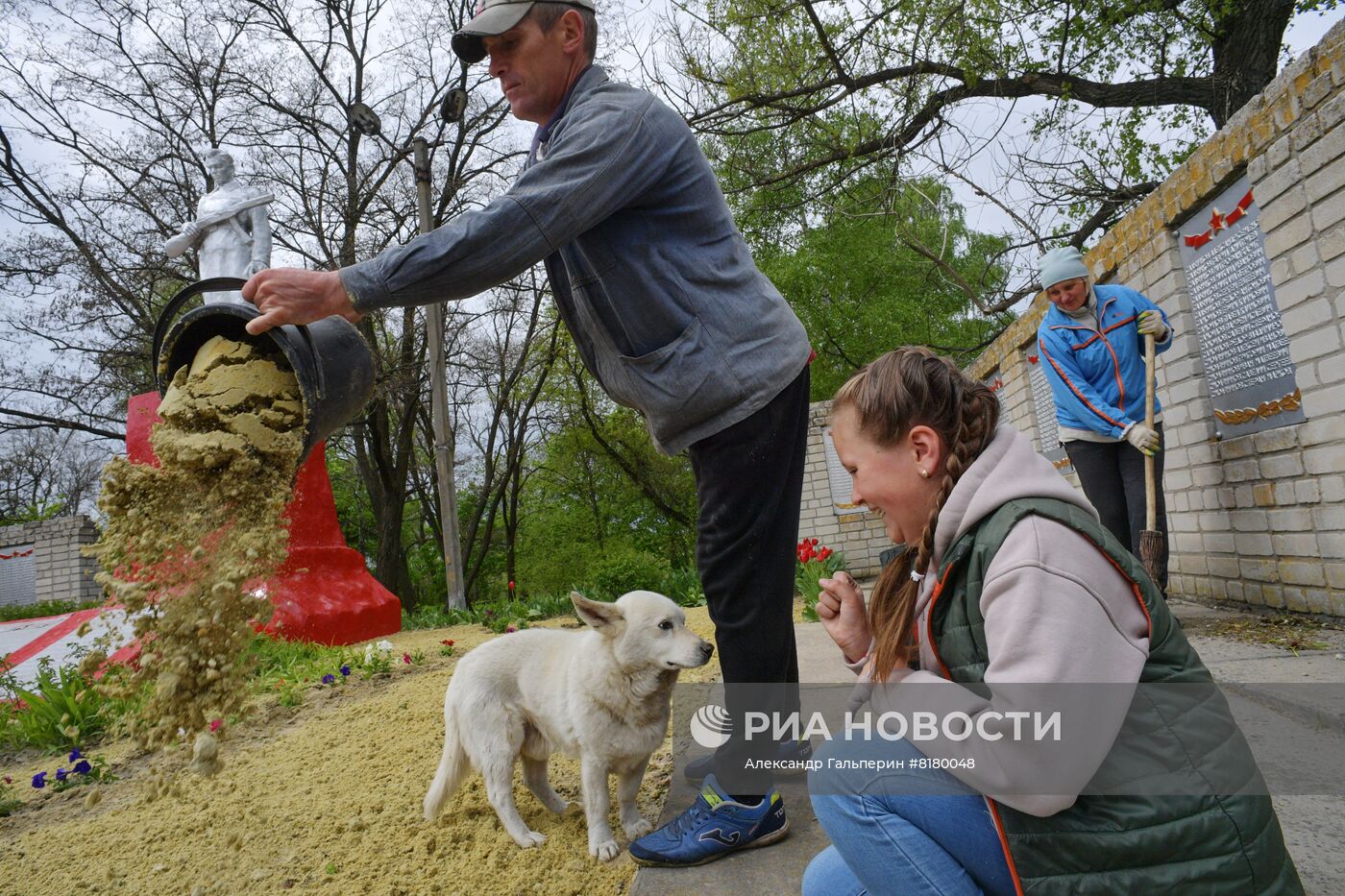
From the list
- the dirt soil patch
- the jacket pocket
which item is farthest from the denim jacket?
Result: the dirt soil patch

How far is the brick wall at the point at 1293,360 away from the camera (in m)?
3.73

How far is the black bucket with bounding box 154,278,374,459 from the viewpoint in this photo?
2180 millimetres

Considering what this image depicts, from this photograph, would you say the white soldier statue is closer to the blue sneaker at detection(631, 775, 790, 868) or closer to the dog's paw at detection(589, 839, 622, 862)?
the dog's paw at detection(589, 839, 622, 862)

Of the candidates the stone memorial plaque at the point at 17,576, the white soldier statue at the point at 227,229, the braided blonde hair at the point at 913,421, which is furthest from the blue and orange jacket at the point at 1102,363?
the stone memorial plaque at the point at 17,576

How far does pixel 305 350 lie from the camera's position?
86.7 inches

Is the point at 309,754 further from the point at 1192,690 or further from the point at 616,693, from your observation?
the point at 1192,690

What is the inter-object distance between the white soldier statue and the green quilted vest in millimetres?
7948

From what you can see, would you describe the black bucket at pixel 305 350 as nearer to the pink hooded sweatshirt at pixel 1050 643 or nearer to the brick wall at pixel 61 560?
the pink hooded sweatshirt at pixel 1050 643

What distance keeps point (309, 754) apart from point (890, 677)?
3.09 meters

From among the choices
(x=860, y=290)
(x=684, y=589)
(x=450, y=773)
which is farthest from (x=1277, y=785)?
(x=860, y=290)

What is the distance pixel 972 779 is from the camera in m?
1.17

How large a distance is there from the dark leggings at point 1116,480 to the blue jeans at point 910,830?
401cm

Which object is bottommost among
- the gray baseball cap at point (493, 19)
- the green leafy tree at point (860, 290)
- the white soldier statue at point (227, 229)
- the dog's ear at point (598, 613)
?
the dog's ear at point (598, 613)

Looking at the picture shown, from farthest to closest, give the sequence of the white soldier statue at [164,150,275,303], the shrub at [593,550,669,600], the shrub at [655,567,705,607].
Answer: the shrub at [593,550,669,600] → the shrub at [655,567,705,607] → the white soldier statue at [164,150,275,303]
